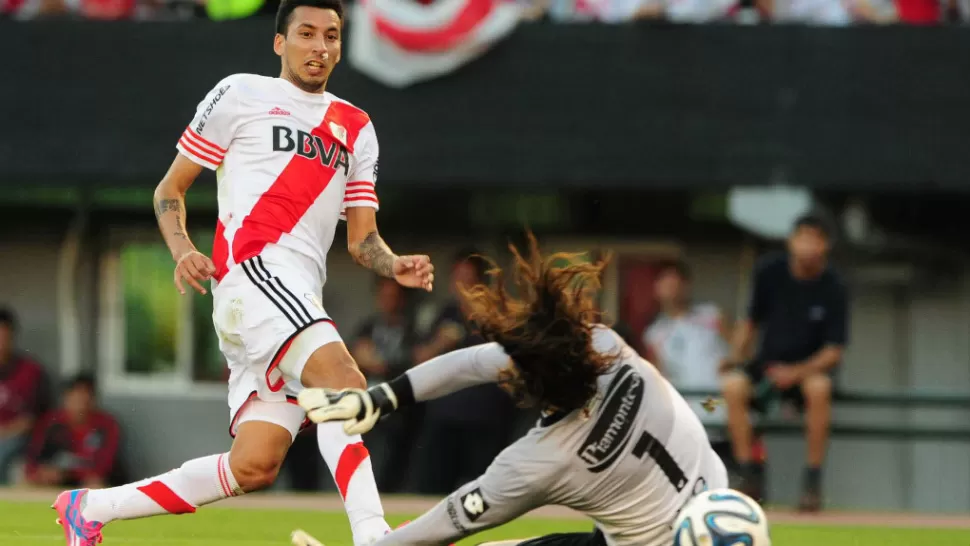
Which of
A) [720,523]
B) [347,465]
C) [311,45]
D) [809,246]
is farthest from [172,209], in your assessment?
[809,246]

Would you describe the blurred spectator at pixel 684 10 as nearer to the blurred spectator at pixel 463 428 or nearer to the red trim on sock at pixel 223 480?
the blurred spectator at pixel 463 428

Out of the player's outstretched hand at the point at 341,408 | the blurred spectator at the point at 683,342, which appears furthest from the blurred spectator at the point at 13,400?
the player's outstretched hand at the point at 341,408

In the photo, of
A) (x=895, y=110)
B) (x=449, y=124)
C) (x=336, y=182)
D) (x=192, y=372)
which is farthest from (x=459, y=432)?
(x=336, y=182)

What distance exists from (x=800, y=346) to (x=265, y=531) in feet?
11.8

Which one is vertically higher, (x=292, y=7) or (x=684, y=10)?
(x=684, y=10)

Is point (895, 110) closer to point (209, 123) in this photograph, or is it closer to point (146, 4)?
point (146, 4)

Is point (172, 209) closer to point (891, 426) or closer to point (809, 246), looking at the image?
point (809, 246)

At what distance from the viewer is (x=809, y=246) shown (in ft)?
31.9

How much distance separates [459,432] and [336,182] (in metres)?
5.25

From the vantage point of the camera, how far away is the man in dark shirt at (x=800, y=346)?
31.6 ft

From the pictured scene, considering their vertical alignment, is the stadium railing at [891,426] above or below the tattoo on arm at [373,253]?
below

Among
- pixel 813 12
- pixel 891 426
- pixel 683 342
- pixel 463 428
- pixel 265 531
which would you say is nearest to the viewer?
pixel 265 531

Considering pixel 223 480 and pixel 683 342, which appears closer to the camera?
pixel 223 480

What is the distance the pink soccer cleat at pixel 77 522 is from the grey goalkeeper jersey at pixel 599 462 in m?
1.31
